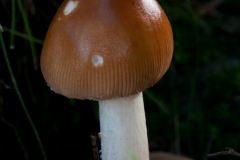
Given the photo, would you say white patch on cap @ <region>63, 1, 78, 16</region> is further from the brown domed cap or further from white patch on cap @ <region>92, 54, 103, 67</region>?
white patch on cap @ <region>92, 54, 103, 67</region>

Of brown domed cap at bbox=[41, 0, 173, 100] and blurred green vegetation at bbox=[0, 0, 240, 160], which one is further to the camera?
blurred green vegetation at bbox=[0, 0, 240, 160]

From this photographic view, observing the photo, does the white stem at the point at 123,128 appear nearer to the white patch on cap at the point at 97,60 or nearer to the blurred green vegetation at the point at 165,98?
the white patch on cap at the point at 97,60

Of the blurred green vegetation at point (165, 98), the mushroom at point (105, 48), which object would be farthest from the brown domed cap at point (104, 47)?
the blurred green vegetation at point (165, 98)

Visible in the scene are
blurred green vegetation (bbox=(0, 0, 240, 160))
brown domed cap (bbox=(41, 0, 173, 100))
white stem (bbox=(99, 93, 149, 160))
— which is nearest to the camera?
brown domed cap (bbox=(41, 0, 173, 100))

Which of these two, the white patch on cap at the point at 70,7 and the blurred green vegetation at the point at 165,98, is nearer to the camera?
the white patch on cap at the point at 70,7

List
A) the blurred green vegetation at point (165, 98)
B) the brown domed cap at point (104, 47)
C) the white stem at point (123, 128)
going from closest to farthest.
Result: the brown domed cap at point (104, 47) < the white stem at point (123, 128) < the blurred green vegetation at point (165, 98)

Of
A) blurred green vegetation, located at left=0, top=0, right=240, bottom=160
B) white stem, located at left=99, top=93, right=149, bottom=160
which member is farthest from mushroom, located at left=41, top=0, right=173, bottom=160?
blurred green vegetation, located at left=0, top=0, right=240, bottom=160

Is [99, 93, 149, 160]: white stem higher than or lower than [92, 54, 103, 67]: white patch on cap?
lower

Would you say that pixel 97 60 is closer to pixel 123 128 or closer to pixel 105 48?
pixel 105 48
